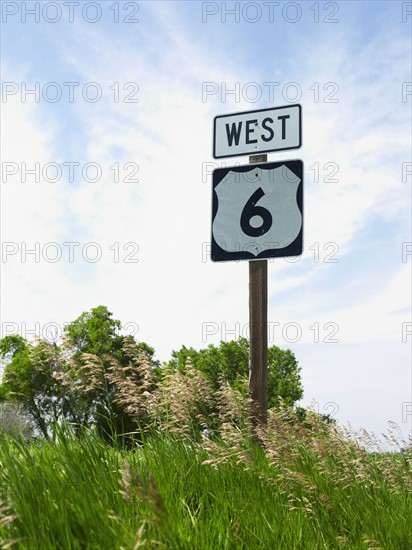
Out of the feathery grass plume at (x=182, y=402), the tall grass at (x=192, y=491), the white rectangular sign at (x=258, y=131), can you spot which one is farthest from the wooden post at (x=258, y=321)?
the feathery grass plume at (x=182, y=402)

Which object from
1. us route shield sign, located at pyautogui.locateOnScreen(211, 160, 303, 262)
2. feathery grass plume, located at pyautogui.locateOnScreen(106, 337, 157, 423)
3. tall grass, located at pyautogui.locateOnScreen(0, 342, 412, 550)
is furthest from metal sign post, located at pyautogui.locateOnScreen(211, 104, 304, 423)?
feathery grass plume, located at pyautogui.locateOnScreen(106, 337, 157, 423)

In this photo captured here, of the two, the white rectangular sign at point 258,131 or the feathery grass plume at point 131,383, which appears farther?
the white rectangular sign at point 258,131

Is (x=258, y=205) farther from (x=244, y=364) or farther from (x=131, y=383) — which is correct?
(x=244, y=364)

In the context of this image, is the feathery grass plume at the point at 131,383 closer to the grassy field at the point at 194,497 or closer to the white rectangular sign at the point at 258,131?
the grassy field at the point at 194,497

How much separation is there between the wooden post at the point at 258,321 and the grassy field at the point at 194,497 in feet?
3.65

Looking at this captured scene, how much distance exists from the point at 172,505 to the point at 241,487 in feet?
3.34

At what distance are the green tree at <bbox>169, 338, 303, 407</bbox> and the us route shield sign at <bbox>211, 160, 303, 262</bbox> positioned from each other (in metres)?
13.8

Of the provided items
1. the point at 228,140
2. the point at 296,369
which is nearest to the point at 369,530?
the point at 228,140

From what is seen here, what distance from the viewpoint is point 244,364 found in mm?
21094

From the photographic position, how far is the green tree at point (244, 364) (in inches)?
830

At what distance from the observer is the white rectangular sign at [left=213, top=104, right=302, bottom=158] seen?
741cm

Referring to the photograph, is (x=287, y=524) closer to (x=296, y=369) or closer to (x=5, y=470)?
(x=5, y=470)

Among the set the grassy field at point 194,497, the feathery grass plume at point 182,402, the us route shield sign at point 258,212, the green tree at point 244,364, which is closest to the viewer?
the grassy field at point 194,497

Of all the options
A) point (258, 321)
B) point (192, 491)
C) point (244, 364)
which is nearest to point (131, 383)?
point (192, 491)
